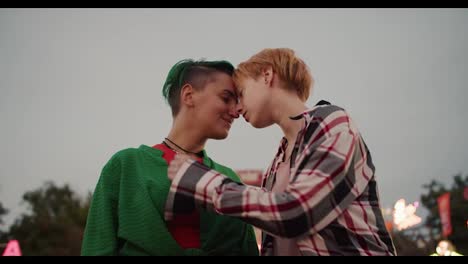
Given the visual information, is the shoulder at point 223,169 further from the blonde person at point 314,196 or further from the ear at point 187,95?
the blonde person at point 314,196

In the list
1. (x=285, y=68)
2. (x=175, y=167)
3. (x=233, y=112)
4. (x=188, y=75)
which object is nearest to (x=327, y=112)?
(x=285, y=68)

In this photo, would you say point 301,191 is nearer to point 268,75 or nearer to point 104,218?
point 268,75

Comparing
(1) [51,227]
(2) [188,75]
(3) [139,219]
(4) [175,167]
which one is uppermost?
(2) [188,75]

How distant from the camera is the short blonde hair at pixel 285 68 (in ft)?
8.10

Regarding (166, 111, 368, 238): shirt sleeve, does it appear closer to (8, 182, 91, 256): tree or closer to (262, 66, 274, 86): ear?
(262, 66, 274, 86): ear

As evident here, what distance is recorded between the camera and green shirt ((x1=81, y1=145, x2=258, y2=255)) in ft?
7.11

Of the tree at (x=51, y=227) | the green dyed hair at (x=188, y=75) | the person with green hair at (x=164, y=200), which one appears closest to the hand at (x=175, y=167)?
the person with green hair at (x=164, y=200)

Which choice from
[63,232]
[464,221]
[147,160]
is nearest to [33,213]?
[63,232]

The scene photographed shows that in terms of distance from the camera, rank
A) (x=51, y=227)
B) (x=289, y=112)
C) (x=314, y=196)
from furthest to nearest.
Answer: (x=51, y=227)
(x=289, y=112)
(x=314, y=196)

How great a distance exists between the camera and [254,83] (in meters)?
2.50

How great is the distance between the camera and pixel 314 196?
1.80 meters

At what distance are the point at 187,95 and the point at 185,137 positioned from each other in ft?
0.85

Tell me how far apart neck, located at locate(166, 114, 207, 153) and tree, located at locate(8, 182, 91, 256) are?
37768 mm

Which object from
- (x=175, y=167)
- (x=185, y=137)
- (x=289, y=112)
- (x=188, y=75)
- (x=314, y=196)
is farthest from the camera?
(x=188, y=75)
